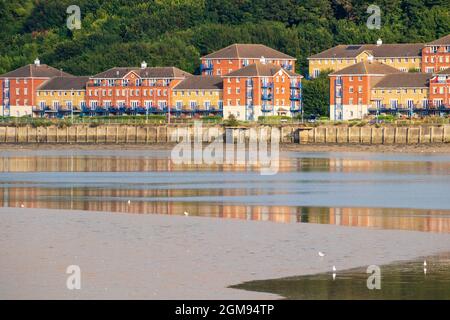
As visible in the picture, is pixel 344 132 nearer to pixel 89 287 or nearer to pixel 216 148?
pixel 216 148

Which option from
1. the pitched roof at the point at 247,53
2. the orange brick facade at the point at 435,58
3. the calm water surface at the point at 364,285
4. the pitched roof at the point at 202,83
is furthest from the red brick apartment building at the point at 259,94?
the calm water surface at the point at 364,285

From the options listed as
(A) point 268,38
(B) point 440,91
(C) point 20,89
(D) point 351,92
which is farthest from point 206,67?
(B) point 440,91

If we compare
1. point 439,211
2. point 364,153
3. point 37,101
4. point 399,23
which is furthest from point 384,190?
point 399,23

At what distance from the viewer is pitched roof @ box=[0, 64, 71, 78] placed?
178 m

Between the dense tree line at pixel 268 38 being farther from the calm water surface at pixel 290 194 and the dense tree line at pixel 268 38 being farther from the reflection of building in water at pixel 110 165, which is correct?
the calm water surface at pixel 290 194

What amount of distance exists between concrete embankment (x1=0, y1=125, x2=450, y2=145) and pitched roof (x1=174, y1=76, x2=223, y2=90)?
36951 millimetres

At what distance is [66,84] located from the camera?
17175 centimetres

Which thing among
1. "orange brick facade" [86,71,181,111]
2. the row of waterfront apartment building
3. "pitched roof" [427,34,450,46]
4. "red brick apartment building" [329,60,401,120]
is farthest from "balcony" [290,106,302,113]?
"pitched roof" [427,34,450,46]

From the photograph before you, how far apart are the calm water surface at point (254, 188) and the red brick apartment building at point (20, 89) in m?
79.8

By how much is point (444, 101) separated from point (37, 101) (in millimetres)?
52325

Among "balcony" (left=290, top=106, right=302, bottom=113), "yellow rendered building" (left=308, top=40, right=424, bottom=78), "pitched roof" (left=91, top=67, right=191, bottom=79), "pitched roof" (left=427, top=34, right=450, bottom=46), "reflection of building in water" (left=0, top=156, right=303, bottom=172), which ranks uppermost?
"pitched roof" (left=427, top=34, right=450, bottom=46)

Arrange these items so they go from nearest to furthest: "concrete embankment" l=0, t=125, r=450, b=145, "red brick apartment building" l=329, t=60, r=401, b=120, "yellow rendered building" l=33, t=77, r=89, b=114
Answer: "concrete embankment" l=0, t=125, r=450, b=145 < "red brick apartment building" l=329, t=60, r=401, b=120 < "yellow rendered building" l=33, t=77, r=89, b=114

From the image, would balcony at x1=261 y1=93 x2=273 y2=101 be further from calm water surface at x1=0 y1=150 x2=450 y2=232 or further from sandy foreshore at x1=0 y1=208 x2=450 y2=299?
sandy foreshore at x1=0 y1=208 x2=450 y2=299

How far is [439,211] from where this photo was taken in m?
52.0
